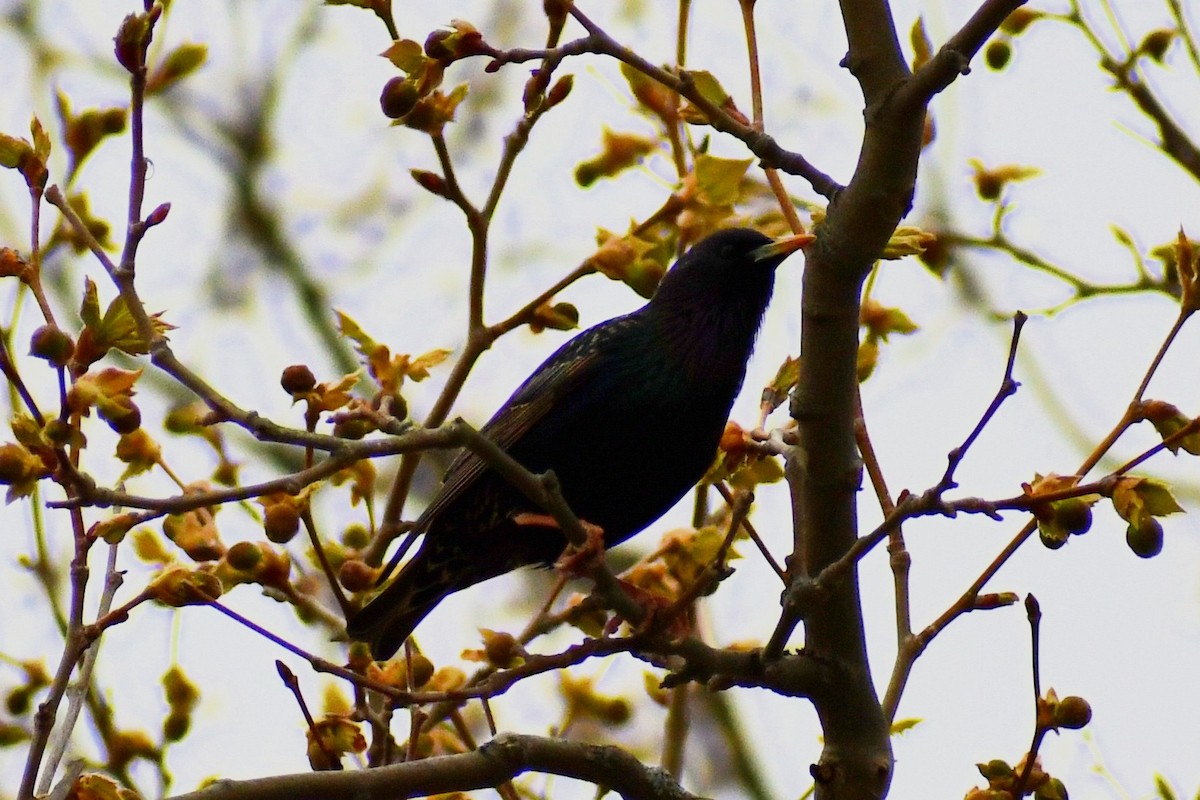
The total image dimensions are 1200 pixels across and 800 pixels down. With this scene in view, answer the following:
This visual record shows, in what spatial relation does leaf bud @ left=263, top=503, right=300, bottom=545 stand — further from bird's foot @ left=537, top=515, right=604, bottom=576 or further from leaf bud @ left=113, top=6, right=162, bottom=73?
leaf bud @ left=113, top=6, right=162, bottom=73

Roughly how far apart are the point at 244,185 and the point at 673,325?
5590mm

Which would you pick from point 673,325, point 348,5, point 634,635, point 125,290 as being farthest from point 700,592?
point 673,325

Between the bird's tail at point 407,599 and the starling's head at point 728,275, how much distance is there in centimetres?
88

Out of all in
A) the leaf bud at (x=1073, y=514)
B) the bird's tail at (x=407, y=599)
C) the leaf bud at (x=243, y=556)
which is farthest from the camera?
the bird's tail at (x=407, y=599)

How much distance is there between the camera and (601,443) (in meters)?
3.57

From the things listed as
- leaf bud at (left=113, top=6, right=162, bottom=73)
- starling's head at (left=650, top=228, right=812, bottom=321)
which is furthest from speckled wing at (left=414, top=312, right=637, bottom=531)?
leaf bud at (left=113, top=6, right=162, bottom=73)

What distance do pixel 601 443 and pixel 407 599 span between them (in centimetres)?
59

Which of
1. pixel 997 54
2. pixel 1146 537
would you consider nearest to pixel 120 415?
pixel 1146 537

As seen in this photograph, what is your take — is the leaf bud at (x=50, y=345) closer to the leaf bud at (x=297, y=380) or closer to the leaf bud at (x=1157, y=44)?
the leaf bud at (x=297, y=380)

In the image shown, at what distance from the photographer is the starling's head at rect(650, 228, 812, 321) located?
12.6 ft

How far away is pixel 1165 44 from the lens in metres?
3.17

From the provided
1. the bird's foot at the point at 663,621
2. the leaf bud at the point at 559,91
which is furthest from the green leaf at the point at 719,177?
the bird's foot at the point at 663,621

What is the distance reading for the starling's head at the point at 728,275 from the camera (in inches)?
151

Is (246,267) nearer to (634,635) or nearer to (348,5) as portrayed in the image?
(348,5)
